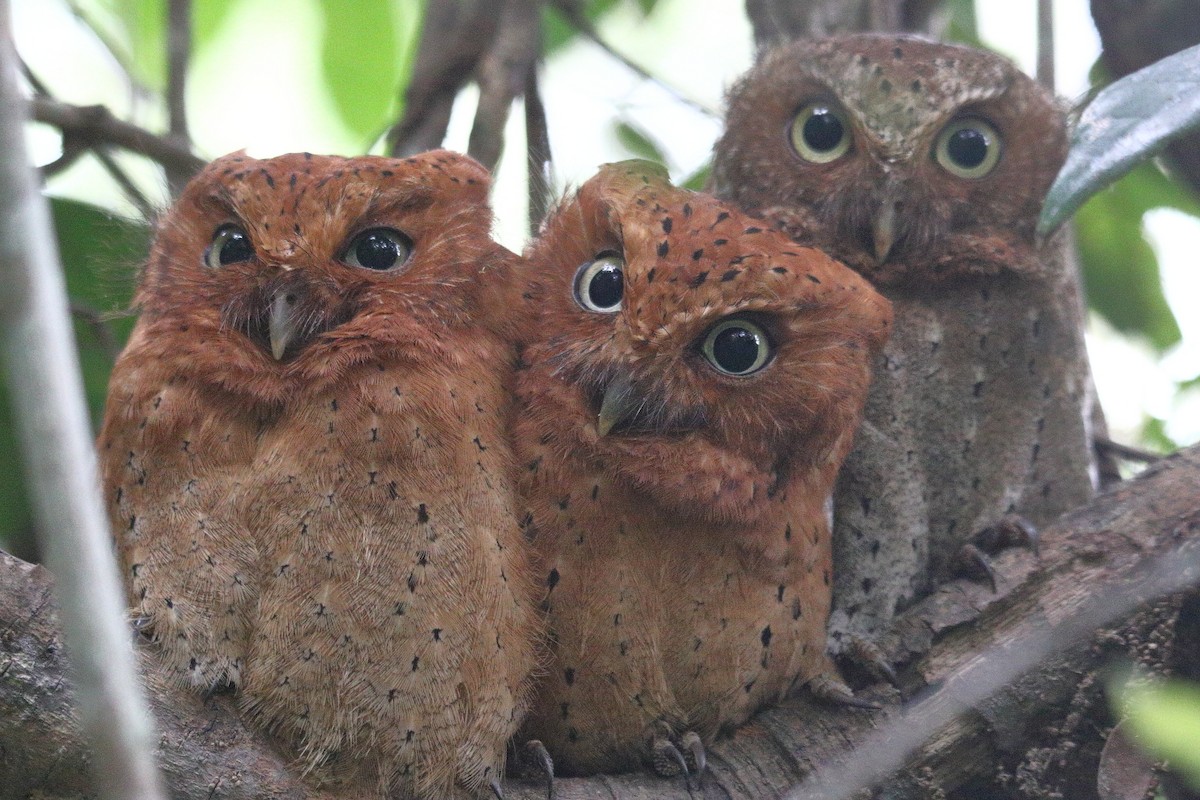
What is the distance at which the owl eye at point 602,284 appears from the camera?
2.19 metres

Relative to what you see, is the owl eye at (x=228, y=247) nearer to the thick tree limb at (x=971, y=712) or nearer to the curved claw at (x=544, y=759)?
the thick tree limb at (x=971, y=712)

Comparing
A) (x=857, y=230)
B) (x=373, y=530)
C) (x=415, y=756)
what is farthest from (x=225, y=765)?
(x=857, y=230)

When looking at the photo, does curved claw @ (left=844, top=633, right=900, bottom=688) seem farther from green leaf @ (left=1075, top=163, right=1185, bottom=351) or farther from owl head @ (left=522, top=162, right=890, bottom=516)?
green leaf @ (left=1075, top=163, right=1185, bottom=351)

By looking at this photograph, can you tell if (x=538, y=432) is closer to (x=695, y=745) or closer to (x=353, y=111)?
(x=695, y=745)

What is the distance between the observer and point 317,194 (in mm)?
2037

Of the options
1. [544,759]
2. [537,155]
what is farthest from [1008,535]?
[537,155]

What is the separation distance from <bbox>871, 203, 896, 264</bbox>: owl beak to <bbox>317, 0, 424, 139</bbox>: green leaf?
1801 millimetres

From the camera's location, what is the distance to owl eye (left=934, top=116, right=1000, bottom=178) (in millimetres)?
2781

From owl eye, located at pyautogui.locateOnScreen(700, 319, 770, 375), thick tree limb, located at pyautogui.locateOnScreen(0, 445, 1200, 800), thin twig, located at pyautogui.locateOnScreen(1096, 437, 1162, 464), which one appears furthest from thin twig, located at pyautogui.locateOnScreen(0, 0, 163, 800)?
thin twig, located at pyautogui.locateOnScreen(1096, 437, 1162, 464)

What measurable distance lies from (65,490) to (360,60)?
327cm

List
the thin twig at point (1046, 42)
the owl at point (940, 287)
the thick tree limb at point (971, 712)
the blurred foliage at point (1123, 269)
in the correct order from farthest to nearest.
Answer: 1. the blurred foliage at point (1123, 269)
2. the thin twig at point (1046, 42)
3. the owl at point (940, 287)
4. the thick tree limb at point (971, 712)

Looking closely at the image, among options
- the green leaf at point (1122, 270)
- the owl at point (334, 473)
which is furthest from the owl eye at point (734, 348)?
the green leaf at point (1122, 270)

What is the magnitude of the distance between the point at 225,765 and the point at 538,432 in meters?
0.77

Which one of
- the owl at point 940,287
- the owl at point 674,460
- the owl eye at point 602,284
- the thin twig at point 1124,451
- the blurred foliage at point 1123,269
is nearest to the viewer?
the owl at point 674,460
